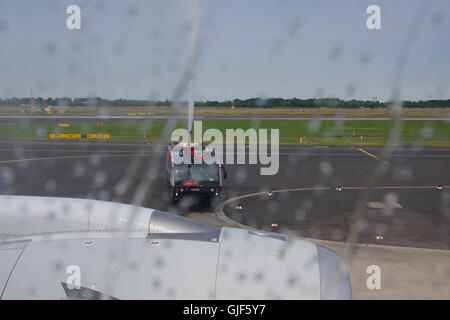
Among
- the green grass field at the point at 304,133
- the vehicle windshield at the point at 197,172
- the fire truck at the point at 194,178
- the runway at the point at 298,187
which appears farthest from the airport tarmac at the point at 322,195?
the green grass field at the point at 304,133

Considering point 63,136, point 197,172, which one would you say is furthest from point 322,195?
point 63,136

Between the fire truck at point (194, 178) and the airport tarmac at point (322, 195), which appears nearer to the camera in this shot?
the airport tarmac at point (322, 195)

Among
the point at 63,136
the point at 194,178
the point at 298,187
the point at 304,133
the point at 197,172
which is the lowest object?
the point at 298,187

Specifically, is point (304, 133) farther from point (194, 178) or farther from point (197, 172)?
point (194, 178)

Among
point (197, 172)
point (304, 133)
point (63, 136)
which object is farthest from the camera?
point (304, 133)

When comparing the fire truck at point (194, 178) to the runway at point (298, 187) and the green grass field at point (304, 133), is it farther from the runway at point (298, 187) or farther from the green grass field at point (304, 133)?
the green grass field at point (304, 133)

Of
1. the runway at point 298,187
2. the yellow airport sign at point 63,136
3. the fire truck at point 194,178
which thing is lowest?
the runway at point 298,187
